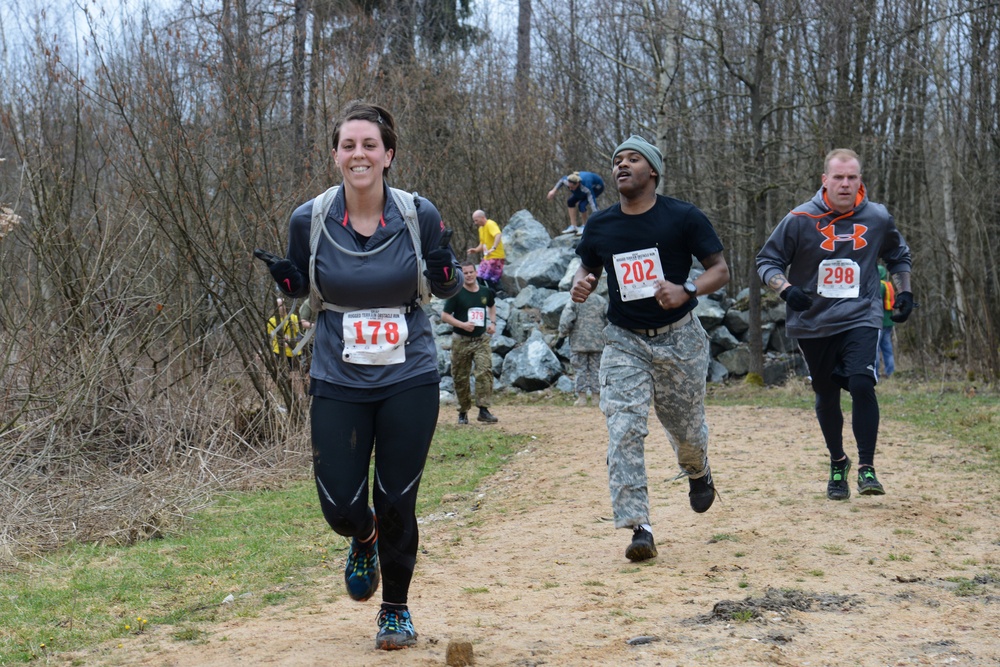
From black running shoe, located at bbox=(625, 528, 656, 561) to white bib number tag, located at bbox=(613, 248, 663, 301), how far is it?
124cm

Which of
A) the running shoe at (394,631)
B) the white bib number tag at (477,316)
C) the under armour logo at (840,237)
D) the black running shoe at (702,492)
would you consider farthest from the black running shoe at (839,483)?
the white bib number tag at (477,316)

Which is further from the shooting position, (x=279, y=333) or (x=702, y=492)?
(x=279, y=333)

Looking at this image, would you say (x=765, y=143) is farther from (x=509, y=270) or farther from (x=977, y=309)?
(x=509, y=270)

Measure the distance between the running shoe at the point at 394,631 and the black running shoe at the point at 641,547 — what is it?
1694 mm

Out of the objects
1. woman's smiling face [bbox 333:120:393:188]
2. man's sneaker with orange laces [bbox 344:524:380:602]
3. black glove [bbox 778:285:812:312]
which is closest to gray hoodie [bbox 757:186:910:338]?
black glove [bbox 778:285:812:312]

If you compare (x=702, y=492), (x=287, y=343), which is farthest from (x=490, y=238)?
(x=702, y=492)

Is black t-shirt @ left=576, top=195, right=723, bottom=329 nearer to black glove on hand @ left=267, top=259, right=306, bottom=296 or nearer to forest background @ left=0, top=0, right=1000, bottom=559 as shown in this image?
black glove on hand @ left=267, top=259, right=306, bottom=296

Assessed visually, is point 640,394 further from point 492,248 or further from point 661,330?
point 492,248

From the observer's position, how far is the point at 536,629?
4688 mm

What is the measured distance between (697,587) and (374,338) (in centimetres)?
210

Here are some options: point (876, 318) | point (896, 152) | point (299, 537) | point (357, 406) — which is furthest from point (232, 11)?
point (896, 152)

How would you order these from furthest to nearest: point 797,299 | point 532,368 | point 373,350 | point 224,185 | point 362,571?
point 532,368
point 224,185
point 797,299
point 362,571
point 373,350

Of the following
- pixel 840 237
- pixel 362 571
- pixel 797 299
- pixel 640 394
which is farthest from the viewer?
pixel 840 237

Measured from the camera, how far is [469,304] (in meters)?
13.7
